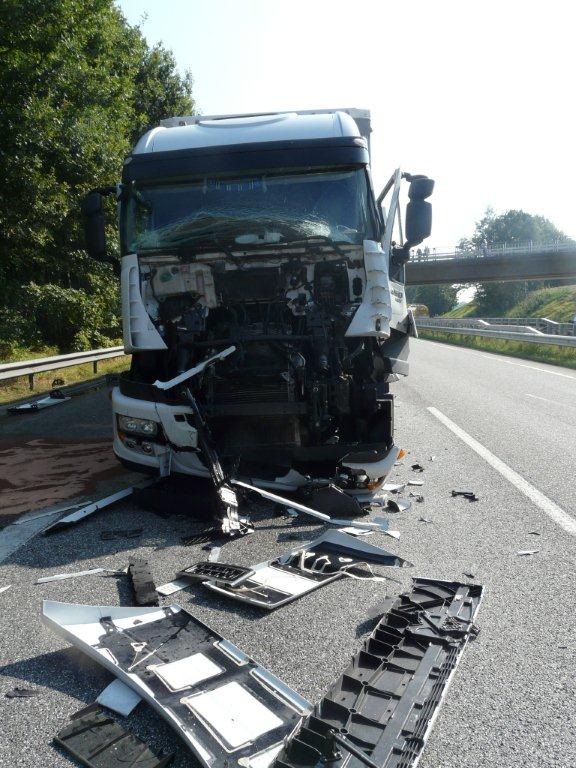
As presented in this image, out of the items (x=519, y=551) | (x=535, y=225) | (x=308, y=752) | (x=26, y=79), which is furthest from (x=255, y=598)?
(x=535, y=225)

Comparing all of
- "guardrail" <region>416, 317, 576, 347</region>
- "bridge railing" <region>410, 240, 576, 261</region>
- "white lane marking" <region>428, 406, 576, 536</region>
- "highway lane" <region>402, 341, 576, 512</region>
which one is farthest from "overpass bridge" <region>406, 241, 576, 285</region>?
"white lane marking" <region>428, 406, 576, 536</region>

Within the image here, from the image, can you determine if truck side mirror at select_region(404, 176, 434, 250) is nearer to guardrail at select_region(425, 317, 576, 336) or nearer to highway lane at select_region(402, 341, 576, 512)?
highway lane at select_region(402, 341, 576, 512)

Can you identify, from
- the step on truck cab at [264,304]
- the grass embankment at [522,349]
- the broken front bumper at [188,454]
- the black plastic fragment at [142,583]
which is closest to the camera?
the black plastic fragment at [142,583]

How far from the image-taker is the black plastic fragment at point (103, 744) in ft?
7.81

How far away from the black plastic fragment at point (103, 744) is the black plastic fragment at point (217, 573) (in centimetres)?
141

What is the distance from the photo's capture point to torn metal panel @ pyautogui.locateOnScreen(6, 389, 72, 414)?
1154 cm

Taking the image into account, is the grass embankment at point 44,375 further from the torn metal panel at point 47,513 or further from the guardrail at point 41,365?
the torn metal panel at point 47,513

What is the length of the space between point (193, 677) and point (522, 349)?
93.8 feet

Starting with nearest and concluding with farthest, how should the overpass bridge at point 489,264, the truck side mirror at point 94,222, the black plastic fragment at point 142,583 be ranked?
the black plastic fragment at point 142,583 → the truck side mirror at point 94,222 → the overpass bridge at point 489,264

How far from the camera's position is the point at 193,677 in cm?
291

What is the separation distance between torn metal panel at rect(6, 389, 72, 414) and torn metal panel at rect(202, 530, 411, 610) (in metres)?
8.19

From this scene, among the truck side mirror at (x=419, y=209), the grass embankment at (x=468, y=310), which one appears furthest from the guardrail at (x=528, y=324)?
the grass embankment at (x=468, y=310)

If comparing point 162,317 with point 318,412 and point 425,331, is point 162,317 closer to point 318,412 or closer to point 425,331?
point 318,412

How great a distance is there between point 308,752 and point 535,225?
488ft
